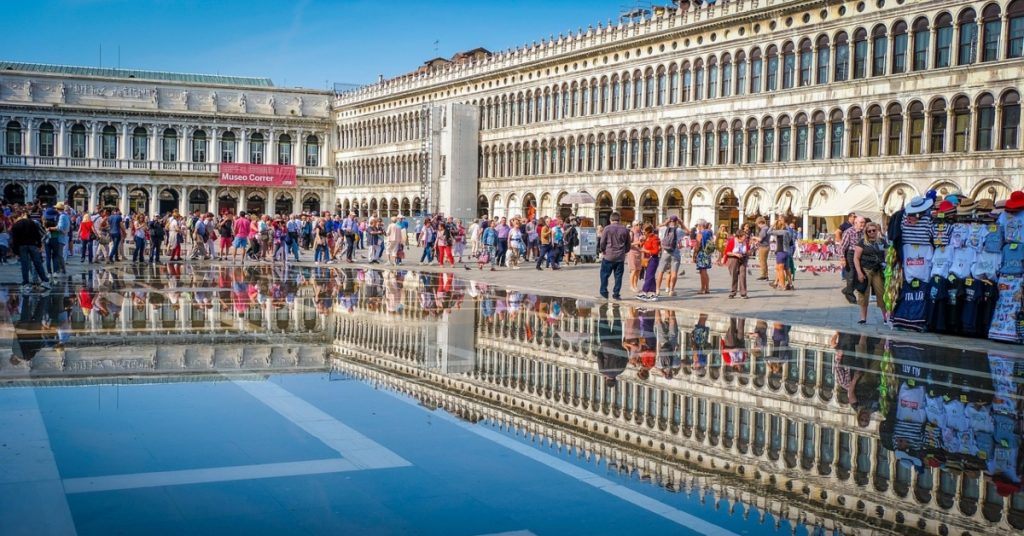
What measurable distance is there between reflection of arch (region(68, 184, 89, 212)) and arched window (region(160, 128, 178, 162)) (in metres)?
7.16

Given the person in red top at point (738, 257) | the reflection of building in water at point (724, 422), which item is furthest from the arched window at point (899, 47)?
the reflection of building in water at point (724, 422)

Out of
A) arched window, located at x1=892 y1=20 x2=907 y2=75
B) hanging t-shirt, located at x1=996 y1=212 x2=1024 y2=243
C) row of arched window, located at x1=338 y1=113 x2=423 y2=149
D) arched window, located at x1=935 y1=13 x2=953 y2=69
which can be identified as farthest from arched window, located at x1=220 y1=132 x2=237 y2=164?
hanging t-shirt, located at x1=996 y1=212 x2=1024 y2=243

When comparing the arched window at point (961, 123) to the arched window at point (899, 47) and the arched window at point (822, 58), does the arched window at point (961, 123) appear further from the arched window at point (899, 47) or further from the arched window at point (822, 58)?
the arched window at point (822, 58)

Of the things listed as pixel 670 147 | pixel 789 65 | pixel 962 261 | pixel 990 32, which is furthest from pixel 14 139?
pixel 962 261

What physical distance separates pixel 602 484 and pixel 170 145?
8623 cm

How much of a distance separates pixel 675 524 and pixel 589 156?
180 feet

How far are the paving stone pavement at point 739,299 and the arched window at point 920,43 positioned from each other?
37.8ft

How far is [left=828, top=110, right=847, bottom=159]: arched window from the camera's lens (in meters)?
44.1

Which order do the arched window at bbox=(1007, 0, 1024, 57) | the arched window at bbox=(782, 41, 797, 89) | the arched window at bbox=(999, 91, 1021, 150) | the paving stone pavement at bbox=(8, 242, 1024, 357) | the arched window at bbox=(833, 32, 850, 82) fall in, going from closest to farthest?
the paving stone pavement at bbox=(8, 242, 1024, 357) < the arched window at bbox=(1007, 0, 1024, 57) < the arched window at bbox=(999, 91, 1021, 150) < the arched window at bbox=(833, 32, 850, 82) < the arched window at bbox=(782, 41, 797, 89)

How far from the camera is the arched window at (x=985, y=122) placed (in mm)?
38375

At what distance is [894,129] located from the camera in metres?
42.2

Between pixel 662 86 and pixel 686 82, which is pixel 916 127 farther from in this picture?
pixel 662 86

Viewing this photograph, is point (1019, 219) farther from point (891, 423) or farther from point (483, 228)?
point (483, 228)

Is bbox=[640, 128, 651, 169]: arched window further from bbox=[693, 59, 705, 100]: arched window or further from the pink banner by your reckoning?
the pink banner
